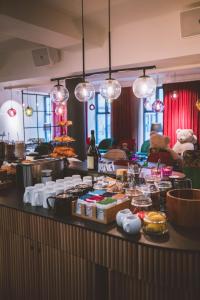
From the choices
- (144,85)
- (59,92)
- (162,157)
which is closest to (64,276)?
(144,85)

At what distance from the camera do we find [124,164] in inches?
149

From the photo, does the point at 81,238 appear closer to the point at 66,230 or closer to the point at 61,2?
the point at 66,230

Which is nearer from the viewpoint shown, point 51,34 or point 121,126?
point 51,34

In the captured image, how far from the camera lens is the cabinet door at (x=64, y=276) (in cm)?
189

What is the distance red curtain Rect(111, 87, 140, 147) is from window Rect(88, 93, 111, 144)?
3.05 ft

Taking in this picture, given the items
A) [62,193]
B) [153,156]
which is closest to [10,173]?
[62,193]

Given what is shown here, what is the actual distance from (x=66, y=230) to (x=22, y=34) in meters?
2.69

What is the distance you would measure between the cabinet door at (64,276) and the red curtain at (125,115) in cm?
835

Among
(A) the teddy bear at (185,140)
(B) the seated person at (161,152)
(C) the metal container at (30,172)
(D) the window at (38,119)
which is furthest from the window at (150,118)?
(C) the metal container at (30,172)

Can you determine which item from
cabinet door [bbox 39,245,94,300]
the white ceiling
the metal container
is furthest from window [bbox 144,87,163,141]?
cabinet door [bbox 39,245,94,300]

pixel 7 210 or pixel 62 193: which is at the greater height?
pixel 62 193

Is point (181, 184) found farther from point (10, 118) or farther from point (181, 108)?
point (10, 118)

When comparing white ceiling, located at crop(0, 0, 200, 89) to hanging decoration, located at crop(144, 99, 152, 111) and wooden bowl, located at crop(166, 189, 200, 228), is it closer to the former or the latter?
wooden bowl, located at crop(166, 189, 200, 228)

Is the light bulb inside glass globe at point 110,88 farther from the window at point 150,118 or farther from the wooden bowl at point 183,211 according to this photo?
the window at point 150,118
